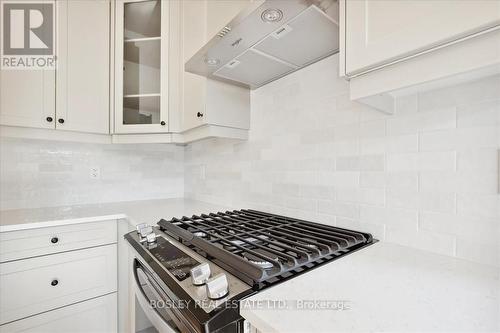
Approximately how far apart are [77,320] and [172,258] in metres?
1.03

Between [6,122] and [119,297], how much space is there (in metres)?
1.17

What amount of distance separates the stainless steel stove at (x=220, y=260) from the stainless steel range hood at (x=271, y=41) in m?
0.70

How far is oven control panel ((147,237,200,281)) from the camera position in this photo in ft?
2.01

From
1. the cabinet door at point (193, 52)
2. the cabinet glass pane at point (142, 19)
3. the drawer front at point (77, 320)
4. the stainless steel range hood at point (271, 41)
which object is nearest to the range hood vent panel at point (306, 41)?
the stainless steel range hood at point (271, 41)

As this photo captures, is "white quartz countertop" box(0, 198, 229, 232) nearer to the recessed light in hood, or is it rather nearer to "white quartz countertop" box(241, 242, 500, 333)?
"white quartz countertop" box(241, 242, 500, 333)

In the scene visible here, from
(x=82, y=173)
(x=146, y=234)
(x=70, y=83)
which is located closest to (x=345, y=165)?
(x=146, y=234)

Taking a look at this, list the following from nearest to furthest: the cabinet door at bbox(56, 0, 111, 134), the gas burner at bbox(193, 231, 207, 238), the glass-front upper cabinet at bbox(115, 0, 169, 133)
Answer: the gas burner at bbox(193, 231, 207, 238) < the cabinet door at bbox(56, 0, 111, 134) < the glass-front upper cabinet at bbox(115, 0, 169, 133)

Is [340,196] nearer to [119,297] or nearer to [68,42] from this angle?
[119,297]

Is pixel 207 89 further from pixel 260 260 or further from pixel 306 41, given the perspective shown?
pixel 260 260

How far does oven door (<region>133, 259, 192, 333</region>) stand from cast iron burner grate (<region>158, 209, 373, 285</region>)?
0.50ft

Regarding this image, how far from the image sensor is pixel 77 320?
1.25 metres

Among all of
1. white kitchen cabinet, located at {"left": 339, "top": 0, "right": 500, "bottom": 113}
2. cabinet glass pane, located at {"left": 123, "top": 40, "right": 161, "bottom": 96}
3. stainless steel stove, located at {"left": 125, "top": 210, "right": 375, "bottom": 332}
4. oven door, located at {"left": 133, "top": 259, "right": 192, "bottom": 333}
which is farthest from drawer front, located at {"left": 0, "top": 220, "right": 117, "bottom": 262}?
white kitchen cabinet, located at {"left": 339, "top": 0, "right": 500, "bottom": 113}

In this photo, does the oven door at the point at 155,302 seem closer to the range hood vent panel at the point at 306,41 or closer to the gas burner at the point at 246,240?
the gas burner at the point at 246,240

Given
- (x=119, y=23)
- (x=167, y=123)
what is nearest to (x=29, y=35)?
(x=119, y=23)
